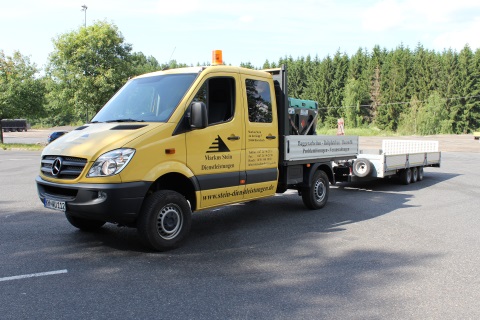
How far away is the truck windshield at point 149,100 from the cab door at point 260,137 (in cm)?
114

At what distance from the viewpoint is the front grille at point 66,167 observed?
5.03m

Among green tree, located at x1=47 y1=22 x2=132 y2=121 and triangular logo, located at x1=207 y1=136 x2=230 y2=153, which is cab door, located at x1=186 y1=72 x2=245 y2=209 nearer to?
triangular logo, located at x1=207 y1=136 x2=230 y2=153

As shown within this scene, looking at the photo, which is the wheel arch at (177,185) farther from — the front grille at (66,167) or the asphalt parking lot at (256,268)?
the front grille at (66,167)

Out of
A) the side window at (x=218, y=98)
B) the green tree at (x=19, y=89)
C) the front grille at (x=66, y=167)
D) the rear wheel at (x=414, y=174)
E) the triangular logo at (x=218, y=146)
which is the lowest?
the rear wheel at (x=414, y=174)

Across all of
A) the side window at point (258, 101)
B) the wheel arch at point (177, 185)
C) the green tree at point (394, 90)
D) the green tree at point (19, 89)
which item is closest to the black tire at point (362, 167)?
the side window at point (258, 101)

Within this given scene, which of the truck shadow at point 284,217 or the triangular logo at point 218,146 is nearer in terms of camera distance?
the triangular logo at point 218,146

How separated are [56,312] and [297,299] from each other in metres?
2.17

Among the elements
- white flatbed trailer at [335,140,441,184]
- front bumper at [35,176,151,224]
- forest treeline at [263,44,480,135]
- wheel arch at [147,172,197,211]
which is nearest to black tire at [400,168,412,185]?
white flatbed trailer at [335,140,441,184]

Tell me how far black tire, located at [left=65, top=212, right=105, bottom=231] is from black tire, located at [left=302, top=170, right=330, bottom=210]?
3.89m

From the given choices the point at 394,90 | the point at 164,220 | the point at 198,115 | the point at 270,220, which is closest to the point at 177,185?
the point at 164,220

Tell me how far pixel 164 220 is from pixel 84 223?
174cm

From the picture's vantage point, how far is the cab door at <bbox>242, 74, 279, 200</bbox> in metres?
6.51

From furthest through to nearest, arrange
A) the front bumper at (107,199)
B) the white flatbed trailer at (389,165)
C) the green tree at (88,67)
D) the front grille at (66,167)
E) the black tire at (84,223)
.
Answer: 1. the green tree at (88,67)
2. the white flatbed trailer at (389,165)
3. the black tire at (84,223)
4. the front grille at (66,167)
5. the front bumper at (107,199)

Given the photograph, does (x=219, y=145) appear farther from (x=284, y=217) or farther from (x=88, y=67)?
(x=88, y=67)
